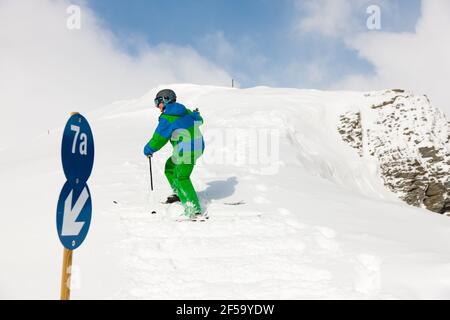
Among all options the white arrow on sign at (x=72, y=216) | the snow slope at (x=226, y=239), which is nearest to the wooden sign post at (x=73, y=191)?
the white arrow on sign at (x=72, y=216)

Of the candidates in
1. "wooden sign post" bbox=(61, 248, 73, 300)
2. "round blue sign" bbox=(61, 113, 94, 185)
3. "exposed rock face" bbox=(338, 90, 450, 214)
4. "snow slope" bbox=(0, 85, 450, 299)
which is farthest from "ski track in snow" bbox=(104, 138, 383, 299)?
"exposed rock face" bbox=(338, 90, 450, 214)

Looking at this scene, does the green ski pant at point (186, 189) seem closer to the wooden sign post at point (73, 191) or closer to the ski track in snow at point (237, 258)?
the ski track in snow at point (237, 258)

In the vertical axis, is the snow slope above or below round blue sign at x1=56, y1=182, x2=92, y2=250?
below

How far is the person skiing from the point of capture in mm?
6172

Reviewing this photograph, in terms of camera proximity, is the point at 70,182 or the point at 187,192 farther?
the point at 187,192

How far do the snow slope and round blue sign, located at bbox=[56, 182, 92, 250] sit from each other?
1.17 metres

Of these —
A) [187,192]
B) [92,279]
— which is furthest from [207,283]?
[187,192]

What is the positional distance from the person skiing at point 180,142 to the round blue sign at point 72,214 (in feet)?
11.0

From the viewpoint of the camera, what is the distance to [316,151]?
1486cm

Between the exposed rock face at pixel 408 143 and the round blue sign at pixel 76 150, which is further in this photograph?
the exposed rock face at pixel 408 143

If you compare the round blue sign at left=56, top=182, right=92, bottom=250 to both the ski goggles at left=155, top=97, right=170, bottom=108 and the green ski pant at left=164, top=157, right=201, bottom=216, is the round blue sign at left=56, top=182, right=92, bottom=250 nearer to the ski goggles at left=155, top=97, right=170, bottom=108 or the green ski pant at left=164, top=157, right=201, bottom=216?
the green ski pant at left=164, top=157, right=201, bottom=216

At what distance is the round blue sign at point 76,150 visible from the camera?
8.50 feet
